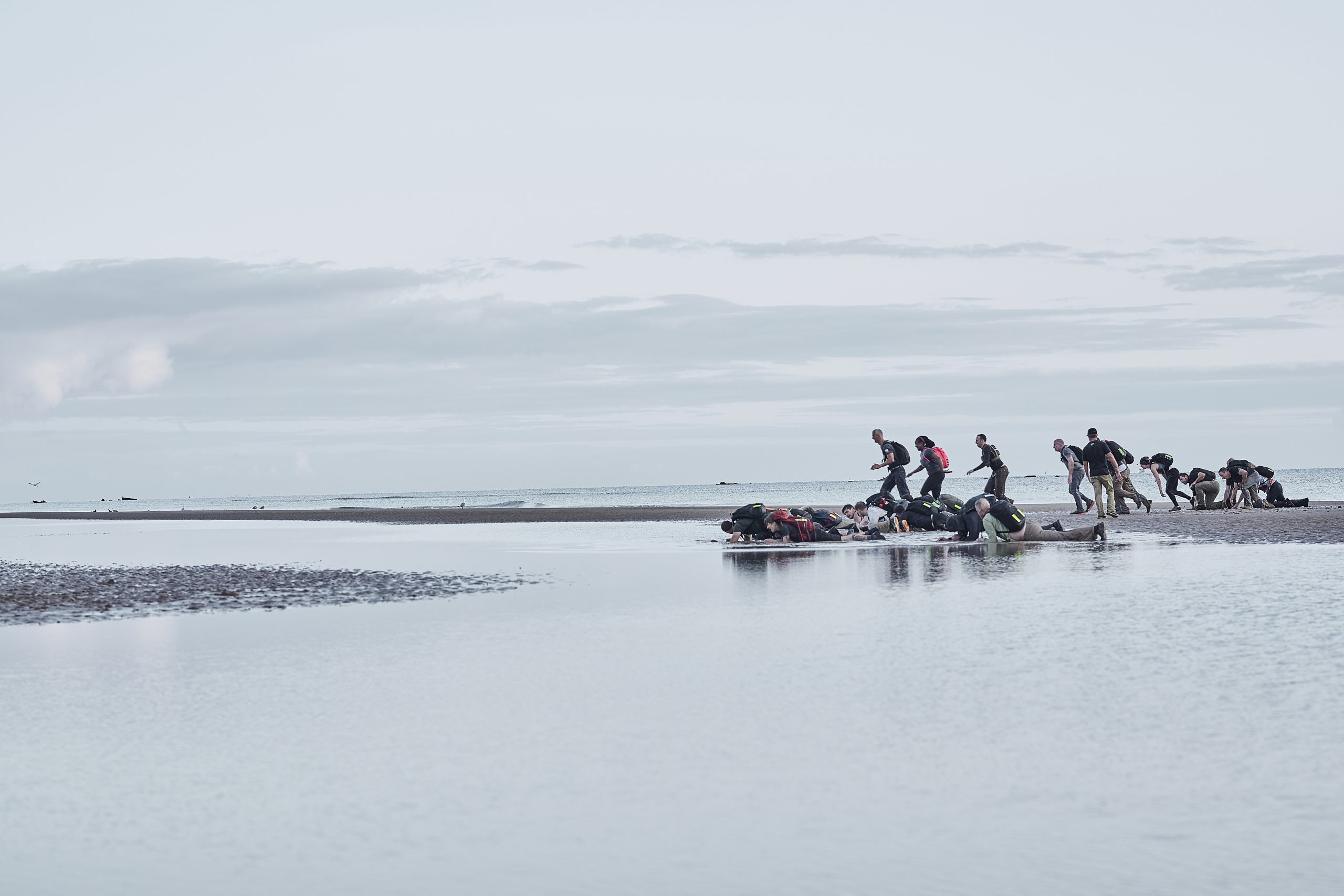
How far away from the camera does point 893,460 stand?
3266 centimetres

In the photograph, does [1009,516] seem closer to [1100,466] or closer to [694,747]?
[1100,466]

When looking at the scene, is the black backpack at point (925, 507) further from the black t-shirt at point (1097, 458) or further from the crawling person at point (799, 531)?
the black t-shirt at point (1097, 458)

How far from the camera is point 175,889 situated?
5.21m

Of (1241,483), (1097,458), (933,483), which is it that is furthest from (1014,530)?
(1241,483)

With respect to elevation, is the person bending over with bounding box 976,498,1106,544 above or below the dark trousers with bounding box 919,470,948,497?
below

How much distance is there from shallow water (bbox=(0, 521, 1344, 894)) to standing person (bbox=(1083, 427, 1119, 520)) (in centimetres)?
1917

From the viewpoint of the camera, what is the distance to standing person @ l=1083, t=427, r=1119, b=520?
34.4 meters

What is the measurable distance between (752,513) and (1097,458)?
1034 cm

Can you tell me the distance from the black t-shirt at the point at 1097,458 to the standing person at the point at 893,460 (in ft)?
16.6

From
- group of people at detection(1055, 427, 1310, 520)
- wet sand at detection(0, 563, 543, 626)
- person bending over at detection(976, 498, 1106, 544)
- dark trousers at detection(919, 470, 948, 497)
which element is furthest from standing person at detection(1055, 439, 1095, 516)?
wet sand at detection(0, 563, 543, 626)

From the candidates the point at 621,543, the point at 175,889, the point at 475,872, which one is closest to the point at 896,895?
the point at 475,872

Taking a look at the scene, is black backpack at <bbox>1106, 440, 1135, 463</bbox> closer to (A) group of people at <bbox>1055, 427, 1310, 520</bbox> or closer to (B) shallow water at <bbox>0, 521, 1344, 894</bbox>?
(A) group of people at <bbox>1055, 427, 1310, 520</bbox>

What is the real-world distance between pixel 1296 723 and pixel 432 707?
5.44 m

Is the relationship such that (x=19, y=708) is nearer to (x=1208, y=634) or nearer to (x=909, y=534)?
(x=1208, y=634)
